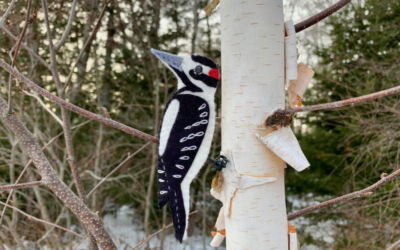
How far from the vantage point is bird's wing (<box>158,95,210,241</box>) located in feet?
2.64

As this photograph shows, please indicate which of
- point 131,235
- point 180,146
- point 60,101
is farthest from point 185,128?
point 131,235

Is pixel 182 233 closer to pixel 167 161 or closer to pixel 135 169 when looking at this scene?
pixel 167 161

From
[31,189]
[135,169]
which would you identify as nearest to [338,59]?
[135,169]

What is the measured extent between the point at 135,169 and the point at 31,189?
4.69ft

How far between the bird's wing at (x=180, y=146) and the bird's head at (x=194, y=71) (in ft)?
0.13

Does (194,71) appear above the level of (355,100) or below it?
above

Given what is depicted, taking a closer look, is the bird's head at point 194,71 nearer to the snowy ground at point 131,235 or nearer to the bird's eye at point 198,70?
the bird's eye at point 198,70

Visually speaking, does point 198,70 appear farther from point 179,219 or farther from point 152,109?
point 152,109

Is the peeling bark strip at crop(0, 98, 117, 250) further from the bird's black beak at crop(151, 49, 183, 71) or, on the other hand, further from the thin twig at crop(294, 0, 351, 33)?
the thin twig at crop(294, 0, 351, 33)

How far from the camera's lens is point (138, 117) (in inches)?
175

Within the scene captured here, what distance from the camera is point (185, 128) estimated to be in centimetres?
82

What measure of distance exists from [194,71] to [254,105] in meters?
0.21

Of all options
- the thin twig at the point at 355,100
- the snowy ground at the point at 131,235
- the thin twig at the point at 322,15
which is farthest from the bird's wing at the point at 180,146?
the snowy ground at the point at 131,235

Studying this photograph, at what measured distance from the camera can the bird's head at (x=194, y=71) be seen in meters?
0.81
